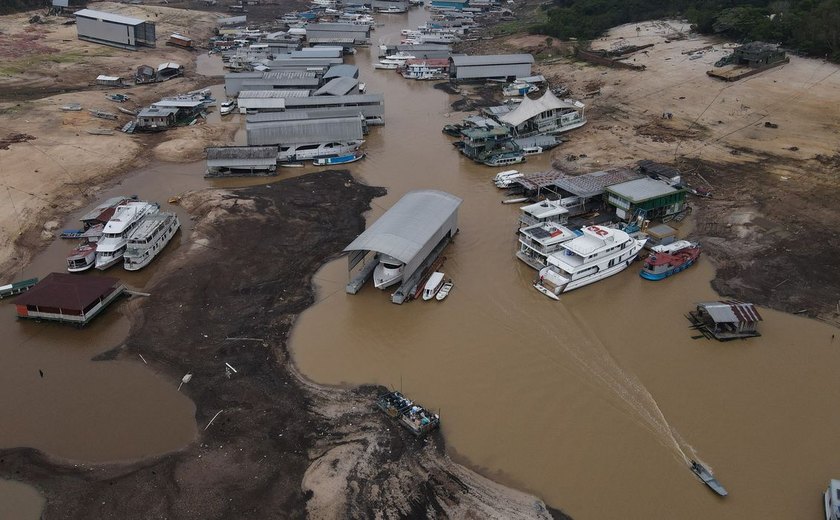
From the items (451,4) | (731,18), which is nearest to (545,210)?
(731,18)

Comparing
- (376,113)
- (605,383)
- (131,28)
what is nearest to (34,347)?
(605,383)

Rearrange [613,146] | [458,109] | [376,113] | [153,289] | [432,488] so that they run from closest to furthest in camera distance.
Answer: [432,488] → [153,289] → [613,146] → [376,113] → [458,109]

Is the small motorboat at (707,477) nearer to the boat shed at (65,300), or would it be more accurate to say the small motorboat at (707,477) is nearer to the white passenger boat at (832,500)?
the white passenger boat at (832,500)

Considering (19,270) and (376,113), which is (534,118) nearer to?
(376,113)

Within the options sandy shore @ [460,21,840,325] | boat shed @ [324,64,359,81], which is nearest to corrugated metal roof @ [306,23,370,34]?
boat shed @ [324,64,359,81]

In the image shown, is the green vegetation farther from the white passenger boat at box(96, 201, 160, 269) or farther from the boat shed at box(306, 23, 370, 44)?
the white passenger boat at box(96, 201, 160, 269)

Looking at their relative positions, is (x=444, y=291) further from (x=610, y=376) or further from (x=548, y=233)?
(x=610, y=376)

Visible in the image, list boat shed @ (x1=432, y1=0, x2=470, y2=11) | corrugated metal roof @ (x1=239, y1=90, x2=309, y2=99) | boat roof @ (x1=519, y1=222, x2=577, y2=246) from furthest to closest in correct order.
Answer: boat shed @ (x1=432, y1=0, x2=470, y2=11)
corrugated metal roof @ (x1=239, y1=90, x2=309, y2=99)
boat roof @ (x1=519, y1=222, x2=577, y2=246)
